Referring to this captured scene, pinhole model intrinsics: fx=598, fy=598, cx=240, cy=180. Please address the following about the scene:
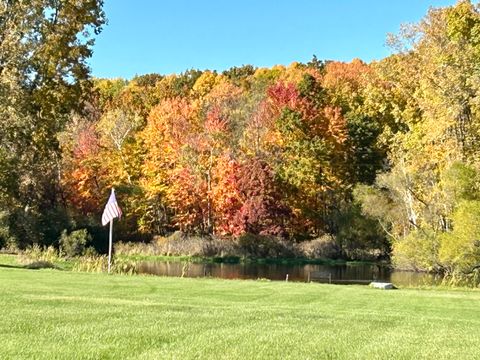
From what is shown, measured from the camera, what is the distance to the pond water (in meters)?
31.6

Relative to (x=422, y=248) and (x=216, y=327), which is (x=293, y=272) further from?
(x=216, y=327)

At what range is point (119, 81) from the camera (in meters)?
91.6

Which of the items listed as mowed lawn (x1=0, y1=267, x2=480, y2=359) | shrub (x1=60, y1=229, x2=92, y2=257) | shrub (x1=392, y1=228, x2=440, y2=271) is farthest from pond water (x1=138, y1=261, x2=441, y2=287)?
mowed lawn (x1=0, y1=267, x2=480, y2=359)

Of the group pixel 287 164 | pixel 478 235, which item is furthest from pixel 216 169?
pixel 478 235

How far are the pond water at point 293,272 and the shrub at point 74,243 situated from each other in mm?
3777

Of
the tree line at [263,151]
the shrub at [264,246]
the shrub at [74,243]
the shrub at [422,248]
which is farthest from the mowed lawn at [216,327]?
the shrub at [264,246]

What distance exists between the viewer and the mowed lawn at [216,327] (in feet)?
22.2

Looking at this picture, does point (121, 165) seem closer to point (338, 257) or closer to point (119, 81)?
point (338, 257)

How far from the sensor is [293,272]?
36594 mm

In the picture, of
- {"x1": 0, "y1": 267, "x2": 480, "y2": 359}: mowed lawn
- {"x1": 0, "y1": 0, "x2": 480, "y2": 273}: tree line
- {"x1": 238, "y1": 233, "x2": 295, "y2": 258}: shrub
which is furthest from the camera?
{"x1": 238, "y1": 233, "x2": 295, "y2": 258}: shrub

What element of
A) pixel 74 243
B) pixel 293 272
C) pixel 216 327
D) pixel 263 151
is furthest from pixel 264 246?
pixel 216 327

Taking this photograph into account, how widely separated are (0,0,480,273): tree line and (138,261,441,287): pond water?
57.6 inches

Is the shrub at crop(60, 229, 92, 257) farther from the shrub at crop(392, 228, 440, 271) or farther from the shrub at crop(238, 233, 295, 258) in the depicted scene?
the shrub at crop(392, 228, 440, 271)

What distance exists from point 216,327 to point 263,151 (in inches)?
1682
